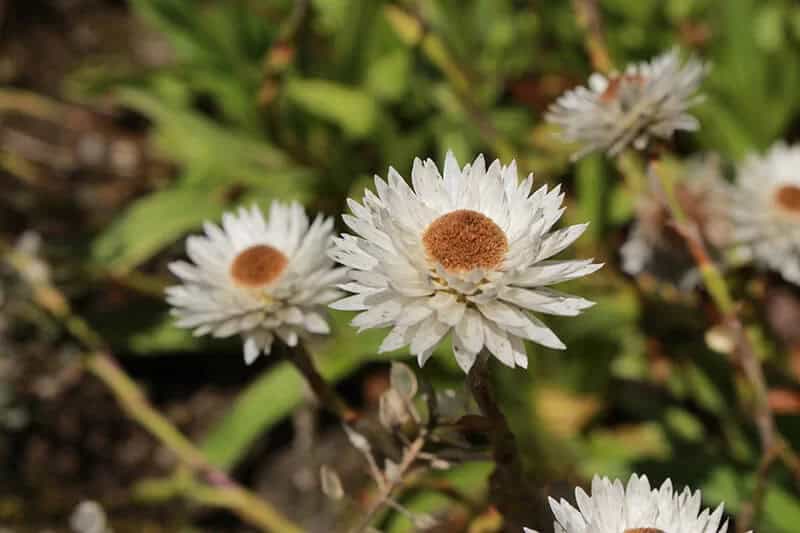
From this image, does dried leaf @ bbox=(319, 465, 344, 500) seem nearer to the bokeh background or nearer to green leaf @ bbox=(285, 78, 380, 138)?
the bokeh background

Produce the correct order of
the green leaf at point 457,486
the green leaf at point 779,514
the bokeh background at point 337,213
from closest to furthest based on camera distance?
1. the green leaf at point 779,514
2. the green leaf at point 457,486
3. the bokeh background at point 337,213

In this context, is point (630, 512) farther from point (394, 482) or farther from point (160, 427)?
point (160, 427)

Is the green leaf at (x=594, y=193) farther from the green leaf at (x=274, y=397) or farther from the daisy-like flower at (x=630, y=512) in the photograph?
the daisy-like flower at (x=630, y=512)

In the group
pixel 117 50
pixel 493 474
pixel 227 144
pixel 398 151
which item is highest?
pixel 117 50

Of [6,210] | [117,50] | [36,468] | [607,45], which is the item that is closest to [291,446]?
[36,468]

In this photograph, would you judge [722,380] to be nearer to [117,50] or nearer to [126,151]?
[126,151]

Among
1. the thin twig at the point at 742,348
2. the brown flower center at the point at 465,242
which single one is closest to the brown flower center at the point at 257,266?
the brown flower center at the point at 465,242
